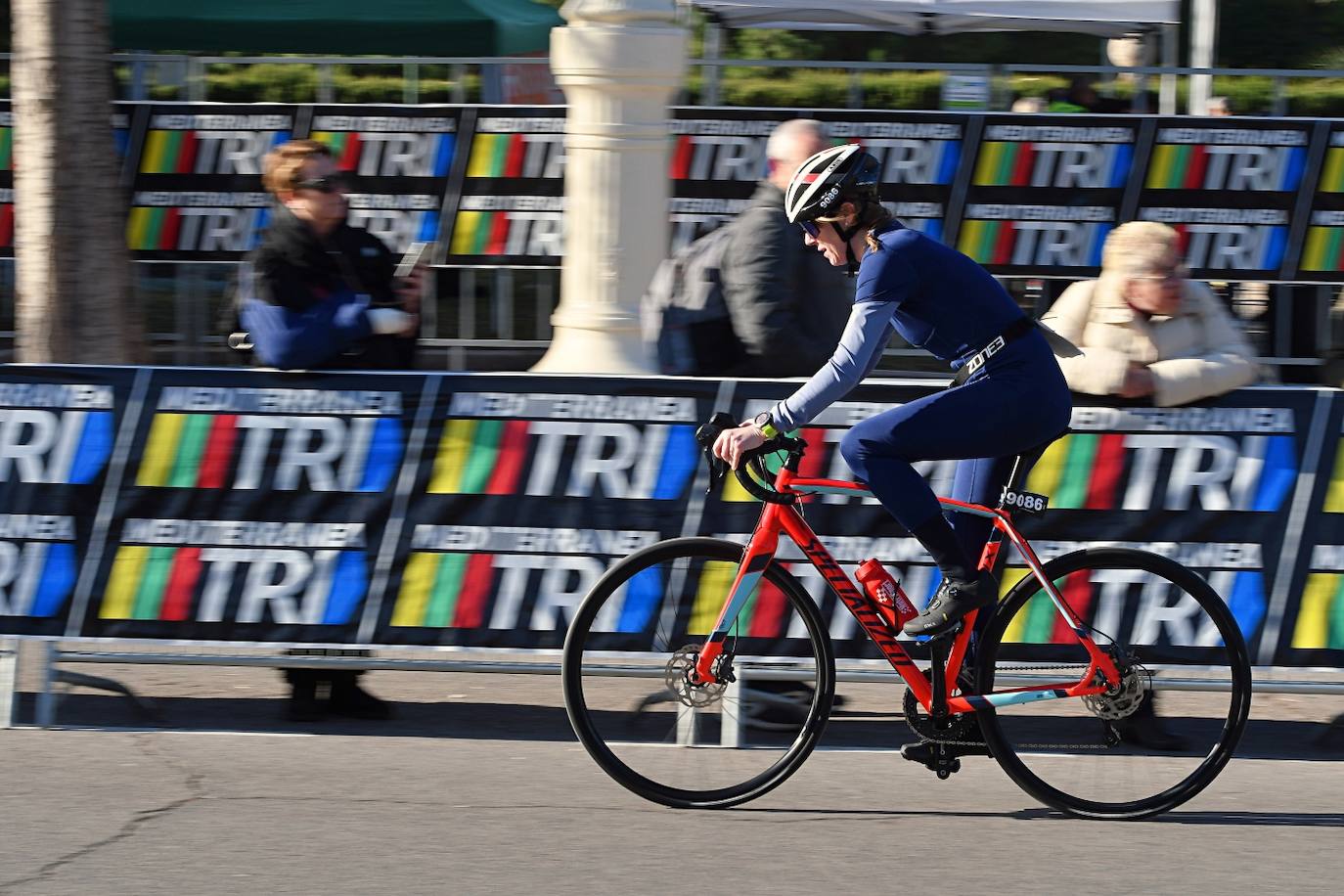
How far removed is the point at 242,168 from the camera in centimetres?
1426

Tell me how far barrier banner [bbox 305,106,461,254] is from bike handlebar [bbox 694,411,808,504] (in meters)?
8.66

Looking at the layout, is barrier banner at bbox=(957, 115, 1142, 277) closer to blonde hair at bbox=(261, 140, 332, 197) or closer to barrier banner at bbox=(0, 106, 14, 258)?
barrier banner at bbox=(0, 106, 14, 258)

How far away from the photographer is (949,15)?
18328mm

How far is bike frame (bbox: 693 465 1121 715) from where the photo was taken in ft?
18.9

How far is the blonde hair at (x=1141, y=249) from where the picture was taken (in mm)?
6555

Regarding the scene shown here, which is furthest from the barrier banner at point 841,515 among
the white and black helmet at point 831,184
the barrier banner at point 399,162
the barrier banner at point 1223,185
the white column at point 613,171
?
the barrier banner at point 399,162

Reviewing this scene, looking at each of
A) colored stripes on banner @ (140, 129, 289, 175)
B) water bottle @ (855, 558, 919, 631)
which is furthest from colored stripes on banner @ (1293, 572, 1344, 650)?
colored stripes on banner @ (140, 129, 289, 175)

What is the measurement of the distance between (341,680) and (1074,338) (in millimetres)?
2843

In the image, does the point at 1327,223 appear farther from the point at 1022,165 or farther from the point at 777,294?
the point at 777,294

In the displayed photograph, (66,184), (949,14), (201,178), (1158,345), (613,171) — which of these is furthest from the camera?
(949,14)

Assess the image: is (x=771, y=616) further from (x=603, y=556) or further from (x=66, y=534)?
(x=66, y=534)

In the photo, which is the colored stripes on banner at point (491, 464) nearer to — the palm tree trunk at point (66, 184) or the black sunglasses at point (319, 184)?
the black sunglasses at point (319, 184)

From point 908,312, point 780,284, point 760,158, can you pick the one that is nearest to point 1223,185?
point 760,158

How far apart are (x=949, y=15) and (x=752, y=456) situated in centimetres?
1357
